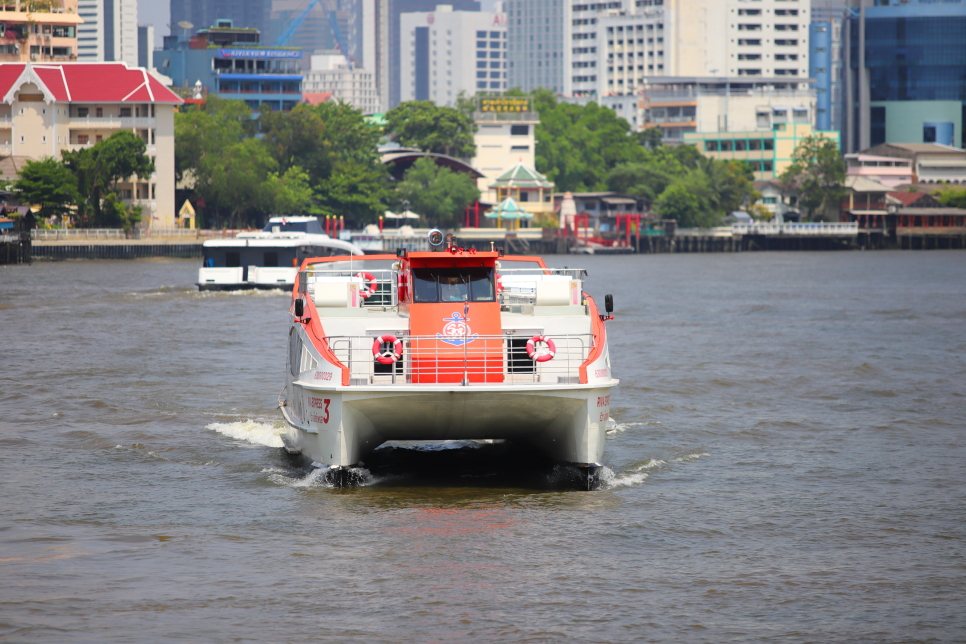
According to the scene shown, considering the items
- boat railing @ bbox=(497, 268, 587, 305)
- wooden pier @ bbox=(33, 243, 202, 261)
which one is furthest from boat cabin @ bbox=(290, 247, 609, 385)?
wooden pier @ bbox=(33, 243, 202, 261)

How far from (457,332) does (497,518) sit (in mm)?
2579

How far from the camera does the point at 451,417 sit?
1686 cm

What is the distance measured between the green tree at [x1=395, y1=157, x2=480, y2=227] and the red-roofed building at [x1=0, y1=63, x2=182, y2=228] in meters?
25.7

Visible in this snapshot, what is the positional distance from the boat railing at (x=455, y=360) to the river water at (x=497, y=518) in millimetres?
1654

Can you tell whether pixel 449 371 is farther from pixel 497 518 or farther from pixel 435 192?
pixel 435 192

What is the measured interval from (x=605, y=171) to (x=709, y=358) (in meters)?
113

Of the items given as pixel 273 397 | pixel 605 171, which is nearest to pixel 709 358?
pixel 273 397

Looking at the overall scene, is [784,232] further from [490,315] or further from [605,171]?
[490,315]

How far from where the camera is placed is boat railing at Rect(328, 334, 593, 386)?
55.2 feet

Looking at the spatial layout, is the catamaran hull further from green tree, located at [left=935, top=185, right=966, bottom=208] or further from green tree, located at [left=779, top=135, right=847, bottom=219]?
green tree, located at [left=935, top=185, right=966, bottom=208]

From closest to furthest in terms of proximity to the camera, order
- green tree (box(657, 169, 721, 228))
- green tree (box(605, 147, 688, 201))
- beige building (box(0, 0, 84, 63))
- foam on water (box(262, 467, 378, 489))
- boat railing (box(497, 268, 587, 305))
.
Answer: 1. foam on water (box(262, 467, 378, 489))
2. boat railing (box(497, 268, 587, 305))
3. beige building (box(0, 0, 84, 63))
4. green tree (box(657, 169, 721, 228))
5. green tree (box(605, 147, 688, 201))

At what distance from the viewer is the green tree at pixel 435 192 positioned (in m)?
119

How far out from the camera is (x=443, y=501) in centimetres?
1728

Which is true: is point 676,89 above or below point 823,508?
above
